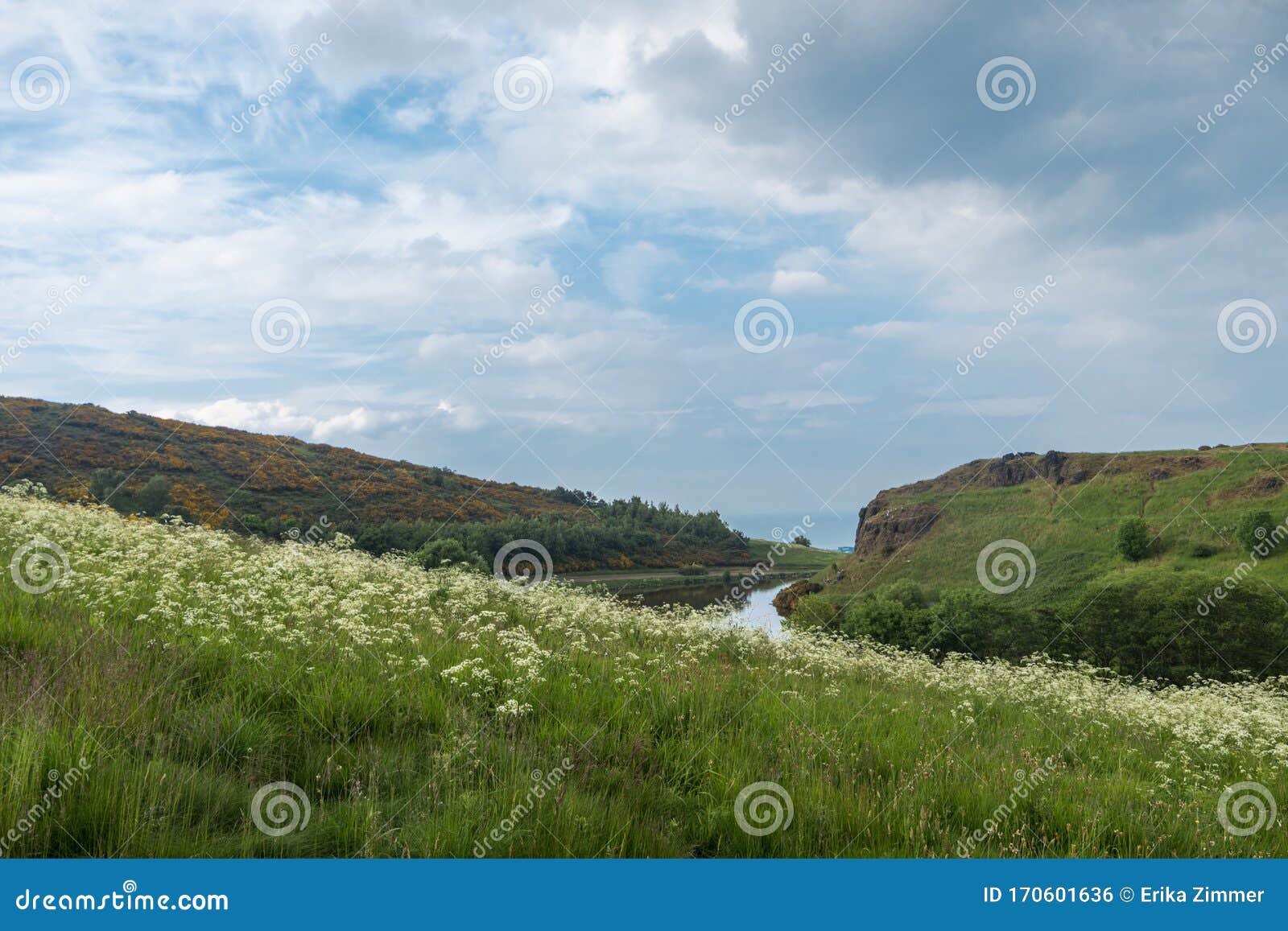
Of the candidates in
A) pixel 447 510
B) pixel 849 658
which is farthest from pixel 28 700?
pixel 447 510

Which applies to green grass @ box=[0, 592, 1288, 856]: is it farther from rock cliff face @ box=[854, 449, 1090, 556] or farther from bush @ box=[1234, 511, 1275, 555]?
rock cliff face @ box=[854, 449, 1090, 556]

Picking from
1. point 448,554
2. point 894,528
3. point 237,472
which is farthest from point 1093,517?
point 237,472

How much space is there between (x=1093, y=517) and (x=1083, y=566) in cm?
1741

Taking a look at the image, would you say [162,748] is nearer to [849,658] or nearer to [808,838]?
[808,838]

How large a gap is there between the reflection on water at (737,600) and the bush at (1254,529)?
4709 cm

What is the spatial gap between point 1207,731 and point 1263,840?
5.62 meters

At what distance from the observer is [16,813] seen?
13.1 feet

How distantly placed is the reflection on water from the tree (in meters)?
38.7

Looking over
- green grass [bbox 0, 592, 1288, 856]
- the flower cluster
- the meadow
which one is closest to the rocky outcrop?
the flower cluster

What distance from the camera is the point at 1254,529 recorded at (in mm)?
69688

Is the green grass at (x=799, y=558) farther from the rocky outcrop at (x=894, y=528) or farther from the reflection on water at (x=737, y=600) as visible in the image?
the reflection on water at (x=737, y=600)

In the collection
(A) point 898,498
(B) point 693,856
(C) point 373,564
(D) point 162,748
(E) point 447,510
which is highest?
(A) point 898,498

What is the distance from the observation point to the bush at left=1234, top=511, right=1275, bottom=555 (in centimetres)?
6856

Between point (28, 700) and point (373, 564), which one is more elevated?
point (373, 564)
